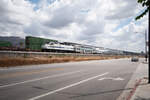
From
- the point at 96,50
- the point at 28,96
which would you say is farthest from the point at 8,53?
the point at 96,50

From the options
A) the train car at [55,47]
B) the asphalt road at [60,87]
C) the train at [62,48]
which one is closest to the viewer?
the asphalt road at [60,87]

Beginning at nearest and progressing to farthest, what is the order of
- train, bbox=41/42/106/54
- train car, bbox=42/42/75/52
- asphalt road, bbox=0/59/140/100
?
asphalt road, bbox=0/59/140/100 → train car, bbox=42/42/75/52 → train, bbox=41/42/106/54

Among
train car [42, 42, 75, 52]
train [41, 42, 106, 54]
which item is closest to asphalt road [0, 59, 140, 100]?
train car [42, 42, 75, 52]

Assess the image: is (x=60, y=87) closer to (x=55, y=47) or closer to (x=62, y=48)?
(x=55, y=47)

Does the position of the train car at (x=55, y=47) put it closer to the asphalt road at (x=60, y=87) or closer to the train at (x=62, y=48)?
the train at (x=62, y=48)

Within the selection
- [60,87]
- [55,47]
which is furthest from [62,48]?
[60,87]

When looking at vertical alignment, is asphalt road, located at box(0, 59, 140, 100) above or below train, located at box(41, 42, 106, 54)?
below

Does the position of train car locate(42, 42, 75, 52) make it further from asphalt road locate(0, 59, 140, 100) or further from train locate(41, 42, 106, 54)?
asphalt road locate(0, 59, 140, 100)

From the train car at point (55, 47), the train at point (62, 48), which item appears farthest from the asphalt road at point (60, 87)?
the train at point (62, 48)

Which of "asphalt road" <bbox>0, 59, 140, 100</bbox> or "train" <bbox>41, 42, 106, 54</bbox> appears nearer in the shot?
"asphalt road" <bbox>0, 59, 140, 100</bbox>

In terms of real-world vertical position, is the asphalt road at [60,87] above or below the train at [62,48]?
below

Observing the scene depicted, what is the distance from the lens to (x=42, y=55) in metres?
32.8

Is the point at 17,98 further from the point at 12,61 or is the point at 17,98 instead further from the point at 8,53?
the point at 8,53

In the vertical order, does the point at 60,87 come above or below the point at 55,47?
below
